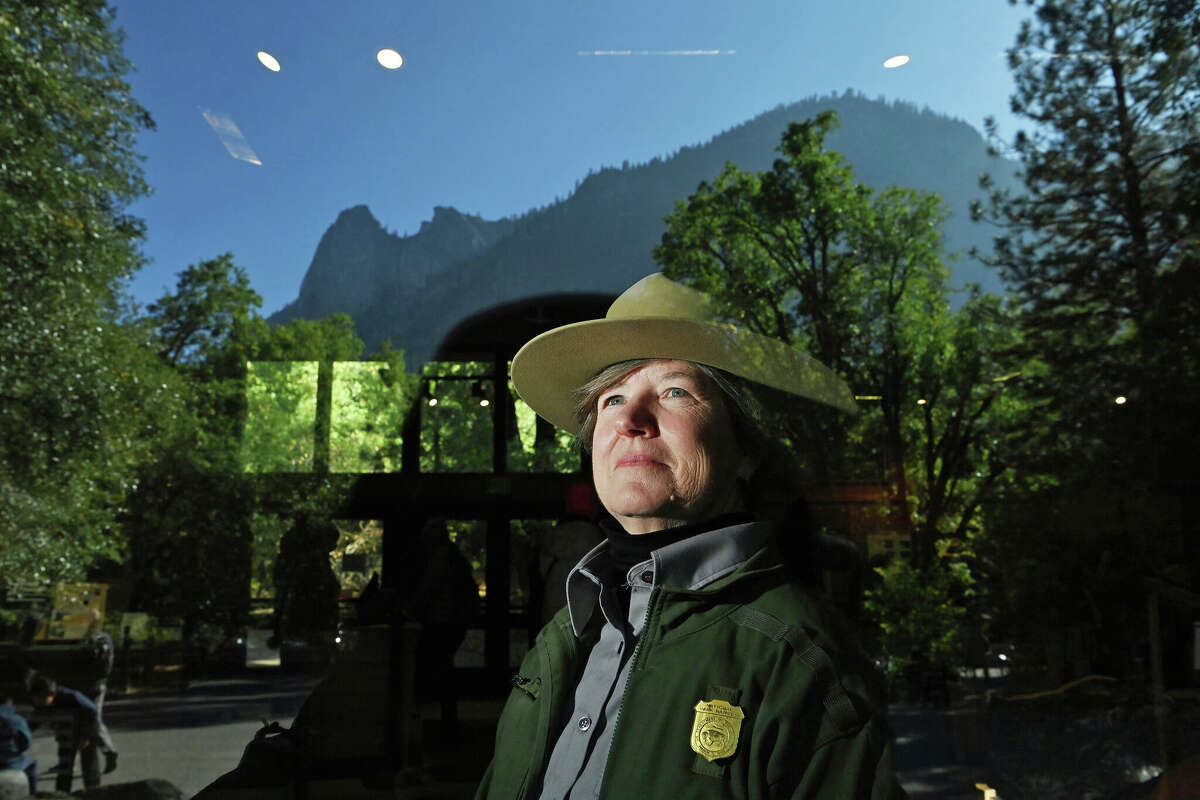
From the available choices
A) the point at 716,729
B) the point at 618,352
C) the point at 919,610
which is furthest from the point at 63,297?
the point at 919,610

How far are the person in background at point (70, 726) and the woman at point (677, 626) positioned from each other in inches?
82.7

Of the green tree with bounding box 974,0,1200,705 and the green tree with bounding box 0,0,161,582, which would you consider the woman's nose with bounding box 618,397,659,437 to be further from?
the green tree with bounding box 0,0,161,582

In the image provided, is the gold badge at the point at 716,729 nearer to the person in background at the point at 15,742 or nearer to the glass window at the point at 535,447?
the glass window at the point at 535,447

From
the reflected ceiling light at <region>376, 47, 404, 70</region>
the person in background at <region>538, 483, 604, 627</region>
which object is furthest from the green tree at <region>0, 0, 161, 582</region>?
the person in background at <region>538, 483, 604, 627</region>

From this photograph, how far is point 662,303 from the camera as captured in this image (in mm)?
1426

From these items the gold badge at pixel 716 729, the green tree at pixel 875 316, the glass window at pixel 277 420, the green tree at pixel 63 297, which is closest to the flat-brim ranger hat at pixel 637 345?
the gold badge at pixel 716 729

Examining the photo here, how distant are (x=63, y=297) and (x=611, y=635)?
2.49m

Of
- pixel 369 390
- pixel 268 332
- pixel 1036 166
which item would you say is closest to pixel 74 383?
pixel 268 332

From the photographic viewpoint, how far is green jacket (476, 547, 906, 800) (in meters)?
1.00

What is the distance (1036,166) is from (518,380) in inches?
81.4

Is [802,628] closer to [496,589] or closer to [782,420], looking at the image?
[782,420]

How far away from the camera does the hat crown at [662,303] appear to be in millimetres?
1419

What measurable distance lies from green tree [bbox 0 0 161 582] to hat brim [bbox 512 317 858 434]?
1914mm

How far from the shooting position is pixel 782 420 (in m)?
2.17
